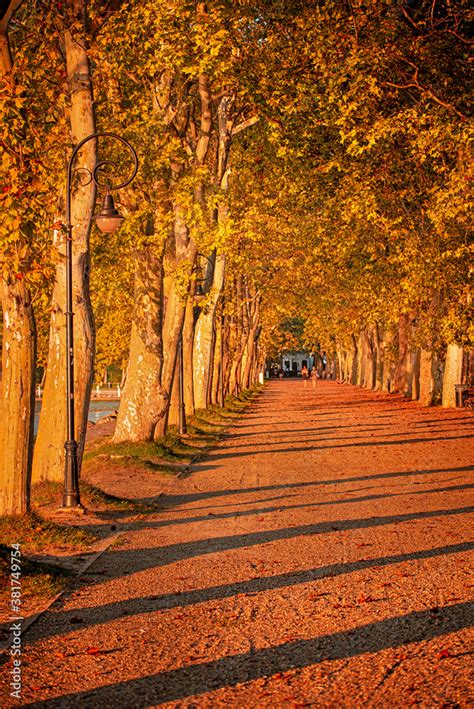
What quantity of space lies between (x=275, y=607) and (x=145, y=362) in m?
16.1

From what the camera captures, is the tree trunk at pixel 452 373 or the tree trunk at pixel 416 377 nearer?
the tree trunk at pixel 452 373

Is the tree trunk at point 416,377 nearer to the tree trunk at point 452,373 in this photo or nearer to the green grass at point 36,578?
the tree trunk at point 452,373

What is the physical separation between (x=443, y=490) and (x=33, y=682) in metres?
12.3

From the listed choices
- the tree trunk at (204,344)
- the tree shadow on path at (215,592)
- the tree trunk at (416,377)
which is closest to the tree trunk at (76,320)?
the tree shadow on path at (215,592)

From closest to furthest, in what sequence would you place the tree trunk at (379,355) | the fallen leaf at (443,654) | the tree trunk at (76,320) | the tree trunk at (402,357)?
the fallen leaf at (443,654)
the tree trunk at (76,320)
the tree trunk at (402,357)
the tree trunk at (379,355)

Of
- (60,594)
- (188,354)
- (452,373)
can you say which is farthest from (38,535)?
(452,373)

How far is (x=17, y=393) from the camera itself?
13594 mm

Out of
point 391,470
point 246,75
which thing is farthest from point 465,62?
point 391,470

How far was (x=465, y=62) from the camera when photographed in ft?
72.3

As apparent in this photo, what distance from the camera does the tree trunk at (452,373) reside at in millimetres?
42375

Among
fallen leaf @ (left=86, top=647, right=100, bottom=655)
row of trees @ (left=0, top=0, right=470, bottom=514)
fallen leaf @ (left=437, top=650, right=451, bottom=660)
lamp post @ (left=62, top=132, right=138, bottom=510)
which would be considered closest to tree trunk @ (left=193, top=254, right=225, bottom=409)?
row of trees @ (left=0, top=0, right=470, bottom=514)

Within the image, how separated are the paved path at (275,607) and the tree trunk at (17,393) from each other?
1578 mm

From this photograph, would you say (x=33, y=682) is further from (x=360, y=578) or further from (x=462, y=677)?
(x=360, y=578)

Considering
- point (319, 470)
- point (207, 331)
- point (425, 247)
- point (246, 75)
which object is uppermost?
point (246, 75)
